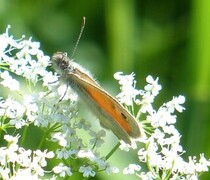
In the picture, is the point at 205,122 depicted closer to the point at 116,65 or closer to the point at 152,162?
the point at 116,65

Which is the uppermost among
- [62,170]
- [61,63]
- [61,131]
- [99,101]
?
[61,63]

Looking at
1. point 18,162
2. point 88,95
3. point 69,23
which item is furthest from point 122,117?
point 69,23

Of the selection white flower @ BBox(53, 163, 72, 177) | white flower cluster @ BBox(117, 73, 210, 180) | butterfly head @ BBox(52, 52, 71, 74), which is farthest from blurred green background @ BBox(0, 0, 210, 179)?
white flower @ BBox(53, 163, 72, 177)

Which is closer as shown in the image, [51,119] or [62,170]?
[62,170]

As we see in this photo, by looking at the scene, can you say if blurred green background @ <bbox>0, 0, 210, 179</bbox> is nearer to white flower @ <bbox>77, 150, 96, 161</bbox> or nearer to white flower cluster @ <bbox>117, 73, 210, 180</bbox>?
white flower cluster @ <bbox>117, 73, 210, 180</bbox>

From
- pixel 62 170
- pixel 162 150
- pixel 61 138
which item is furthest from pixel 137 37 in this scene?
pixel 62 170

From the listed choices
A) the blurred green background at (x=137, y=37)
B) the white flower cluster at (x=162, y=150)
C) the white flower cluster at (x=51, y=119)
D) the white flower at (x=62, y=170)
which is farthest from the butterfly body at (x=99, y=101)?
the blurred green background at (x=137, y=37)

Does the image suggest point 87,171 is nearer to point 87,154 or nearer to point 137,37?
point 87,154
